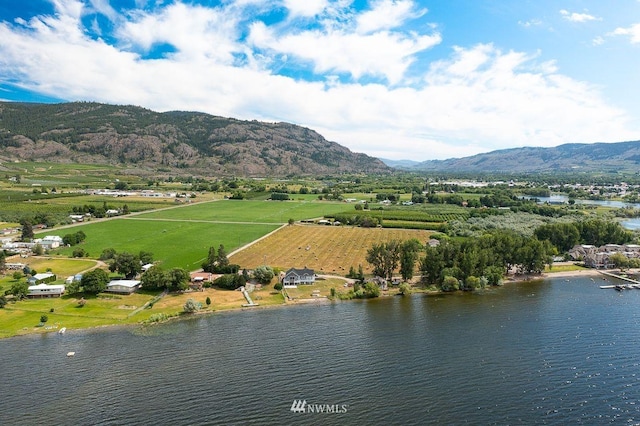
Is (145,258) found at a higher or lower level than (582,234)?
higher

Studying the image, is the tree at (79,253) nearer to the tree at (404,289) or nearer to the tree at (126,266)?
the tree at (126,266)

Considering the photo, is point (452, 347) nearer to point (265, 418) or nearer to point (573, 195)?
point (265, 418)

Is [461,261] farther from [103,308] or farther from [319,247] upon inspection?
[103,308]

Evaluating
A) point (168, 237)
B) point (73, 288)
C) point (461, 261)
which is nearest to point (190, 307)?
point (73, 288)

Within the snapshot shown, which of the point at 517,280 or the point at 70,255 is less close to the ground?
the point at 70,255

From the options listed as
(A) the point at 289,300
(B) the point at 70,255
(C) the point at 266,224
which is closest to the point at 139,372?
(A) the point at 289,300

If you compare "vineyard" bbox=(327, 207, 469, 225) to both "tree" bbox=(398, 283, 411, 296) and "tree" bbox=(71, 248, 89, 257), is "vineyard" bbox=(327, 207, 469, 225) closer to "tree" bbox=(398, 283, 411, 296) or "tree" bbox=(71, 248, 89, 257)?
"tree" bbox=(398, 283, 411, 296)

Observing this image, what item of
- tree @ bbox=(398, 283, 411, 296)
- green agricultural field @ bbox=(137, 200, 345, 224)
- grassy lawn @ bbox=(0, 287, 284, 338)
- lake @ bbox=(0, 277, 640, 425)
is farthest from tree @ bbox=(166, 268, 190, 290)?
green agricultural field @ bbox=(137, 200, 345, 224)
